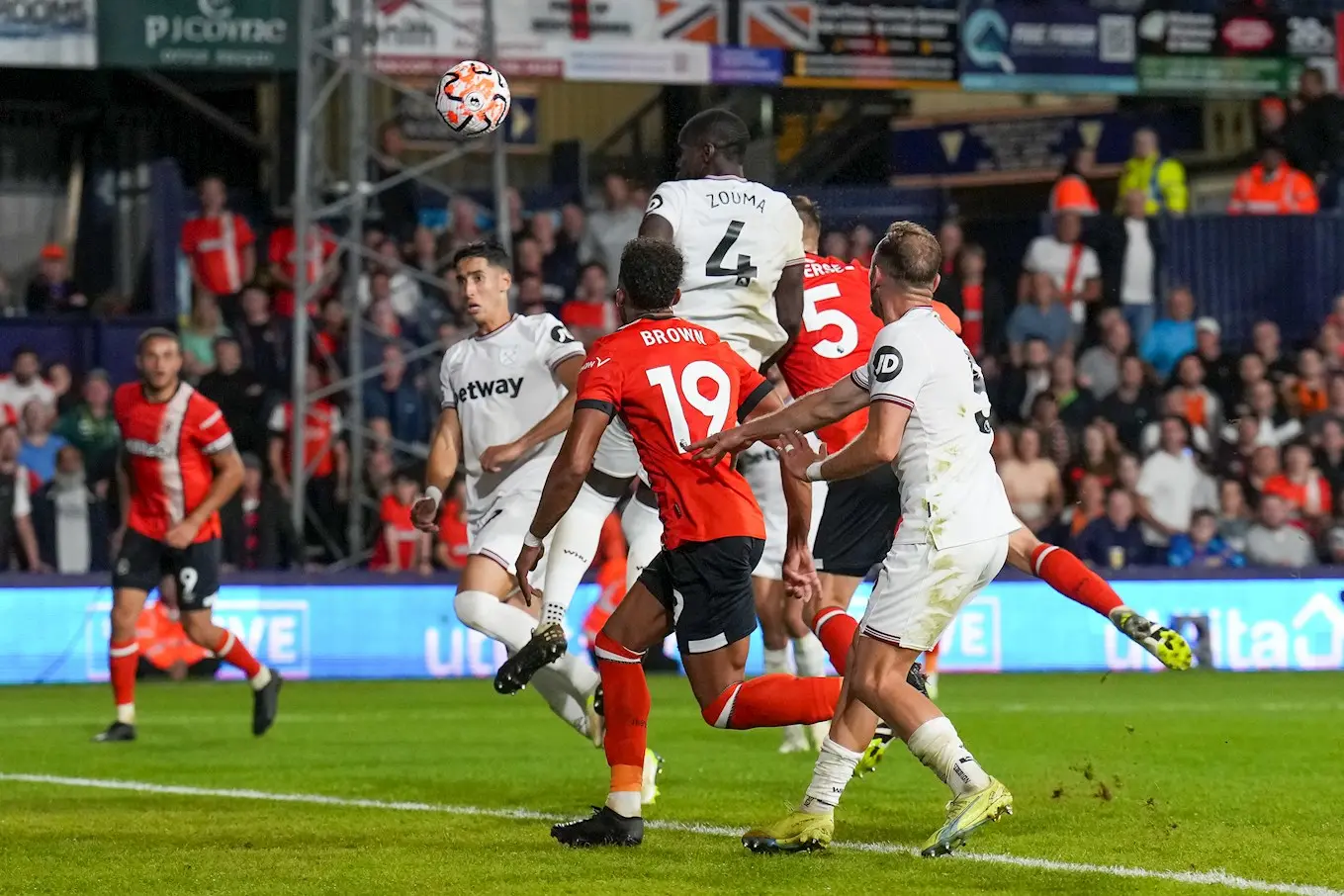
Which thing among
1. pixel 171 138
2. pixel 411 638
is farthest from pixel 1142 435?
pixel 171 138

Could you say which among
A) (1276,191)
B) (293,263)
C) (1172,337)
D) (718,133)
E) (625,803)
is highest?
(1276,191)

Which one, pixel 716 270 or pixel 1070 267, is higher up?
pixel 1070 267

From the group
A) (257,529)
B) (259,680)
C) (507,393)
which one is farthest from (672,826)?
(257,529)

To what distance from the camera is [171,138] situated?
24.6 metres

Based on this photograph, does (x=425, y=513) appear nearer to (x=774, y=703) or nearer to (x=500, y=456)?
(x=500, y=456)

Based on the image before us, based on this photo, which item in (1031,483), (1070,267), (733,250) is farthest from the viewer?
(1070,267)

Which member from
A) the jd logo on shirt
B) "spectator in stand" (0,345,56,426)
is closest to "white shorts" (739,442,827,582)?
the jd logo on shirt

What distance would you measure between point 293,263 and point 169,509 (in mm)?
8837

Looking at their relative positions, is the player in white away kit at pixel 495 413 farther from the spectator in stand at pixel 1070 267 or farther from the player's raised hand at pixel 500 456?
the spectator in stand at pixel 1070 267

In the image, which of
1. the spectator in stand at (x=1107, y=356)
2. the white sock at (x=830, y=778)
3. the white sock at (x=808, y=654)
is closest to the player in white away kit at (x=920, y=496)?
the white sock at (x=830, y=778)

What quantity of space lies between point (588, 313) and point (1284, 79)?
9.36 m

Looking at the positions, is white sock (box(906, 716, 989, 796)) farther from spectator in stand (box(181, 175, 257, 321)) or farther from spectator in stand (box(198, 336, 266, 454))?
spectator in stand (box(181, 175, 257, 321))

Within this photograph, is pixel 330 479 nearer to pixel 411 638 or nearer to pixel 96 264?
pixel 411 638

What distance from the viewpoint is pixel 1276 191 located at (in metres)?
23.8
